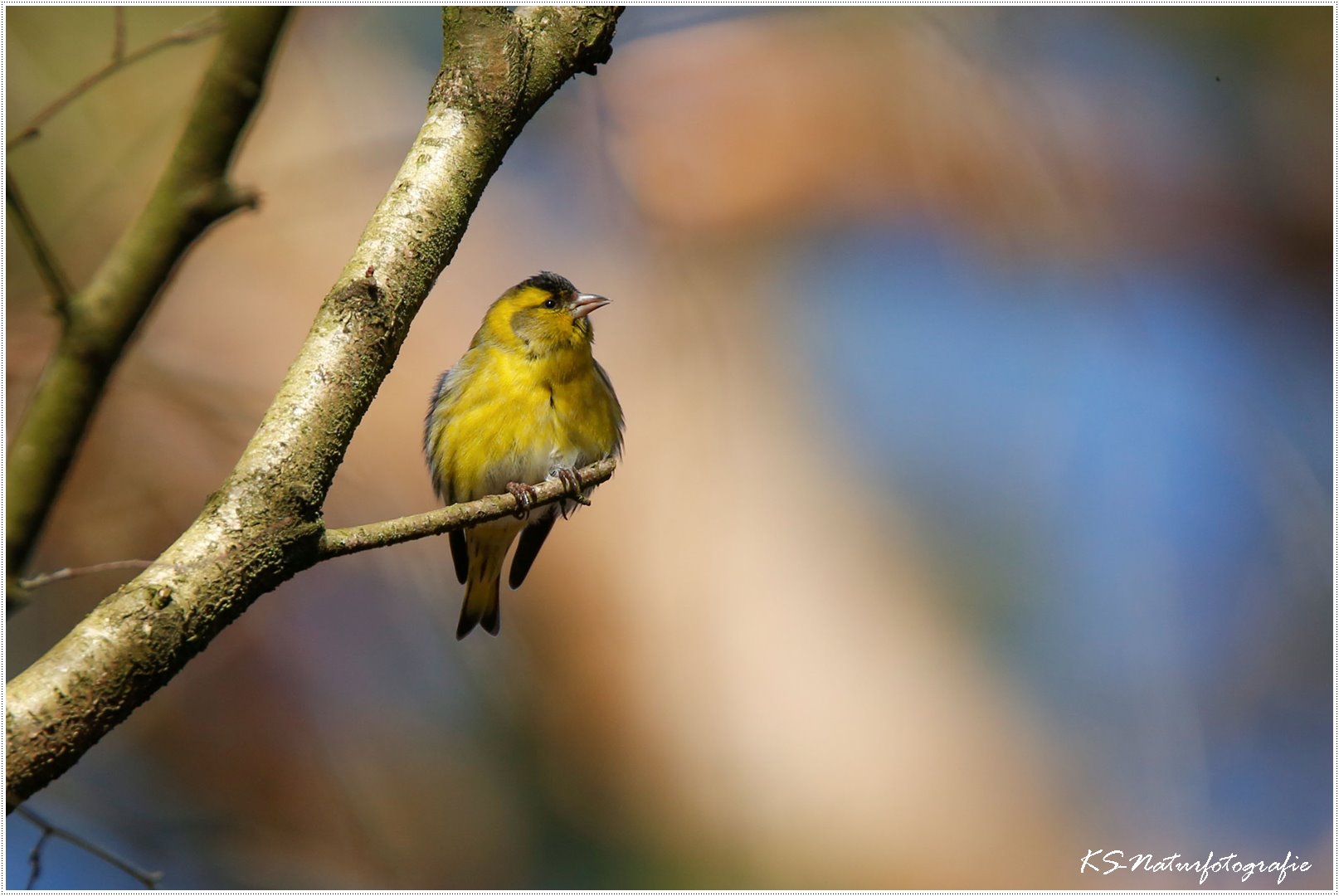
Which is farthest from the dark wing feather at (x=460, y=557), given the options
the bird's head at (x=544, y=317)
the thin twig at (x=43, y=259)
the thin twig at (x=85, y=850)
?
the thin twig at (x=43, y=259)

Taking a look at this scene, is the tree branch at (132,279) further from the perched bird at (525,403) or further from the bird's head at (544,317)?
the bird's head at (544,317)

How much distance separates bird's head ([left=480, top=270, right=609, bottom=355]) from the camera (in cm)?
390

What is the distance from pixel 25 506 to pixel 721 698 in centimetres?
509

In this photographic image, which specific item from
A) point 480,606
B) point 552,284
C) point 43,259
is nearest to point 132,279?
point 43,259

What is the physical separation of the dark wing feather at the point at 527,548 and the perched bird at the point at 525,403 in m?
0.13

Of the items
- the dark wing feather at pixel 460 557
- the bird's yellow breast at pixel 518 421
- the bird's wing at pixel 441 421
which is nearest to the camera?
the bird's yellow breast at pixel 518 421

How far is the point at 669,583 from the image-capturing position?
21.4 ft

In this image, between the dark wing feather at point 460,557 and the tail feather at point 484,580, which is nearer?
the tail feather at point 484,580

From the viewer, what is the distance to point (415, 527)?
1562 mm

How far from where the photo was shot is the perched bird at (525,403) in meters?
3.84

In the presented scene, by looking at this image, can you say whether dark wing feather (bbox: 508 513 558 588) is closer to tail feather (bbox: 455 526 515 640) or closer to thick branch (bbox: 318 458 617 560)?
A: tail feather (bbox: 455 526 515 640)

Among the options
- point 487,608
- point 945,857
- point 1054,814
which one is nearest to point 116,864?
point 487,608

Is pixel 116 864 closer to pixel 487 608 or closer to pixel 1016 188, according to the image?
pixel 487 608

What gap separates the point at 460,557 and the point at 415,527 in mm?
3014
